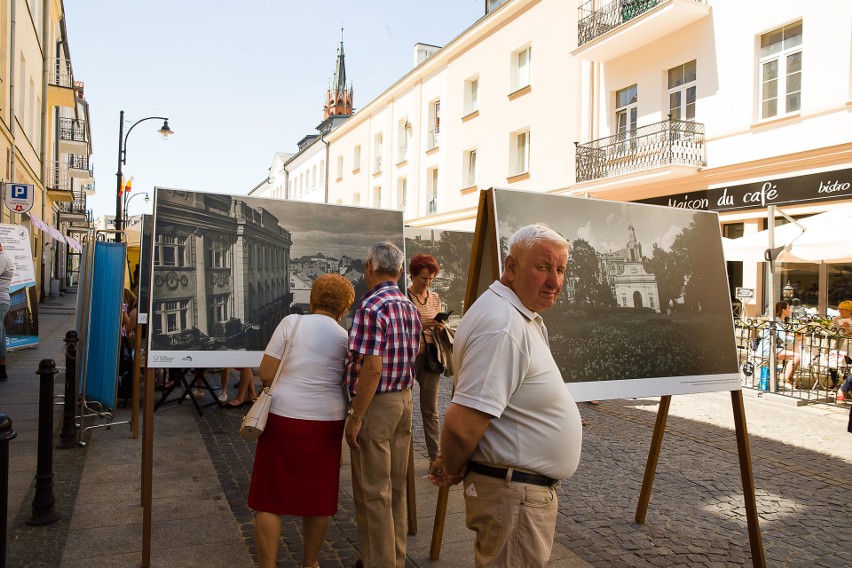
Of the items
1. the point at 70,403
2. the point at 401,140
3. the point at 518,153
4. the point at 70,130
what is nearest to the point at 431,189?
the point at 401,140

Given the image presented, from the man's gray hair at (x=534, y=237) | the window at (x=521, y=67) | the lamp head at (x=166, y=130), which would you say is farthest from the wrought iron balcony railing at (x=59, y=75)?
the man's gray hair at (x=534, y=237)

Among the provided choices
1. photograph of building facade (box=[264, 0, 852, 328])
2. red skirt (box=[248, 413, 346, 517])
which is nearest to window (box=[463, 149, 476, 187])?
photograph of building facade (box=[264, 0, 852, 328])

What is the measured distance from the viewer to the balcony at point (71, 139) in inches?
1293

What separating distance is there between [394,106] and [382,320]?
31.0 metres

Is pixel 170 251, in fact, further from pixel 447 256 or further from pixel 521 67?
pixel 521 67

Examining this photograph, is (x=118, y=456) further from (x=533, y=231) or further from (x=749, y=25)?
(x=749, y=25)

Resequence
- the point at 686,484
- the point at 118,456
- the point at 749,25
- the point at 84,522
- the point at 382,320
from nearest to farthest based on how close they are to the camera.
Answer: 1. the point at 382,320
2. the point at 84,522
3. the point at 686,484
4. the point at 118,456
5. the point at 749,25

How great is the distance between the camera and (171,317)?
4273 millimetres

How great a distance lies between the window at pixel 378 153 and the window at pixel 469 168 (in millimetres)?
9751

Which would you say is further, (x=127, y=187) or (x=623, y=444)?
(x=127, y=187)

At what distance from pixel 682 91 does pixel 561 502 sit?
46.1 feet

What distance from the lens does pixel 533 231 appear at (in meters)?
2.50

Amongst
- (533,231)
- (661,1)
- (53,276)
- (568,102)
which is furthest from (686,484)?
(53,276)

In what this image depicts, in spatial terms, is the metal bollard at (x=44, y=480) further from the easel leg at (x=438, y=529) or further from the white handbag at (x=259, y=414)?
the easel leg at (x=438, y=529)
